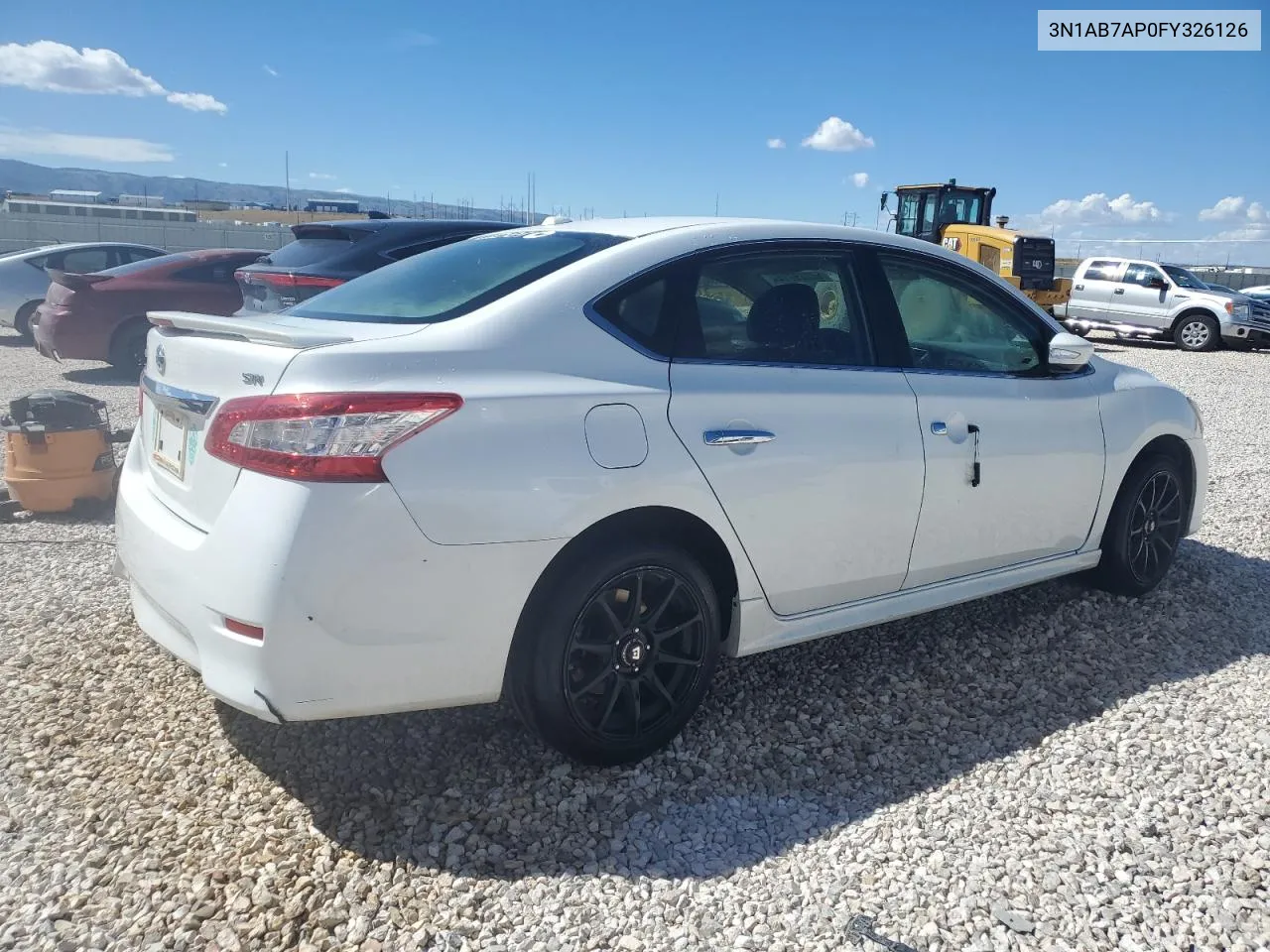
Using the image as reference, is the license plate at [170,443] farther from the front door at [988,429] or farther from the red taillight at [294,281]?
the red taillight at [294,281]

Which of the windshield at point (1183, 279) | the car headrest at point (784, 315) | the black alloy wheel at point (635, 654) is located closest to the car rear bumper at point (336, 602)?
the black alloy wheel at point (635, 654)

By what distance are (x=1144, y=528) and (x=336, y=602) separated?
3800 mm

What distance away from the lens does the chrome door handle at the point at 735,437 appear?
9.51ft

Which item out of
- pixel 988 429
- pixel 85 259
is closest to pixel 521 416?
pixel 988 429

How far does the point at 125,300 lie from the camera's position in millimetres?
10500

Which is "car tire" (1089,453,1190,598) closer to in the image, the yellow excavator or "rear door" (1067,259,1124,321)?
the yellow excavator

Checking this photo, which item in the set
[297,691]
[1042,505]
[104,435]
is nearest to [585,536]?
[297,691]

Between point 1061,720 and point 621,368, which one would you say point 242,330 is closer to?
point 621,368

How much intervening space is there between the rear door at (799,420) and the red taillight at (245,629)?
1.25 metres

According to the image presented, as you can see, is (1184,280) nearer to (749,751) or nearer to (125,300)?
(125,300)

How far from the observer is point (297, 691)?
7.87ft

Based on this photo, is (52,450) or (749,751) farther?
(52,450)

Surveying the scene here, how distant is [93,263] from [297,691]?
Answer: 41.6 feet

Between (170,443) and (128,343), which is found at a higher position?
(170,443)
